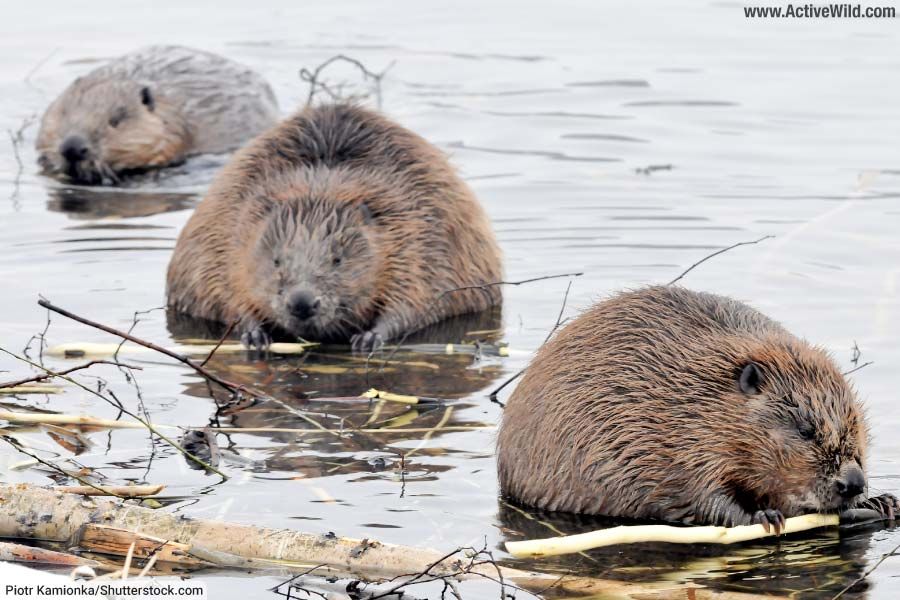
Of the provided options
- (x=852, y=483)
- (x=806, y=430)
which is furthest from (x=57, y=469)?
(x=852, y=483)

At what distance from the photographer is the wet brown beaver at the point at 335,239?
278 inches

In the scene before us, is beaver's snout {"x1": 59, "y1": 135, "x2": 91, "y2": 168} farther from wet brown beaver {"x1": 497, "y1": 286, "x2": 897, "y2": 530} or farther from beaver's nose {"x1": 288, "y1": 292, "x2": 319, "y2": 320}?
wet brown beaver {"x1": 497, "y1": 286, "x2": 897, "y2": 530}

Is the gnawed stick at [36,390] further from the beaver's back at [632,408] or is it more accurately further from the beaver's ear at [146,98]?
the beaver's ear at [146,98]

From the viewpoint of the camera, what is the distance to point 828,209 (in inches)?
352

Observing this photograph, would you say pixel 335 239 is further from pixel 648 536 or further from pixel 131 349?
pixel 648 536

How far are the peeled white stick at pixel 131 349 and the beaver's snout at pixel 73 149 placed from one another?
3.55 meters

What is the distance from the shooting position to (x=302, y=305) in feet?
22.6

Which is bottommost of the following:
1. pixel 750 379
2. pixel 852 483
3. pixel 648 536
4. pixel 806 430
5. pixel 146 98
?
pixel 648 536

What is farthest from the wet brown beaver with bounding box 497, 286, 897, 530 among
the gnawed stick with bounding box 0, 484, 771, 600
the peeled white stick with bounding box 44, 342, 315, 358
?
the peeled white stick with bounding box 44, 342, 315, 358

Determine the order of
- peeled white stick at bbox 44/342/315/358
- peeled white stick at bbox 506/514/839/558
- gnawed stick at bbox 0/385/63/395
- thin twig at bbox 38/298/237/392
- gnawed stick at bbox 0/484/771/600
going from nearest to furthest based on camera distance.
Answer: gnawed stick at bbox 0/484/771/600 → peeled white stick at bbox 506/514/839/558 → thin twig at bbox 38/298/237/392 → gnawed stick at bbox 0/385/63/395 → peeled white stick at bbox 44/342/315/358

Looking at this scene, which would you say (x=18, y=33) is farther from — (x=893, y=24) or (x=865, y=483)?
(x=865, y=483)

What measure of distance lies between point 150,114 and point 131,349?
13.8ft

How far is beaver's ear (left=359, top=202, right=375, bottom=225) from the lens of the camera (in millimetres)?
7227

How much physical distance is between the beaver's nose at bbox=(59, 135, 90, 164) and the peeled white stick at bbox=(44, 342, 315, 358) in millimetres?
3552
